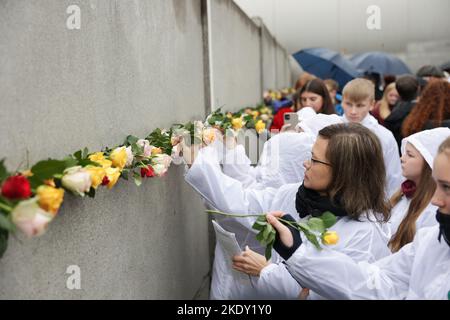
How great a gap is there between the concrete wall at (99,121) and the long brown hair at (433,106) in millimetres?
1896

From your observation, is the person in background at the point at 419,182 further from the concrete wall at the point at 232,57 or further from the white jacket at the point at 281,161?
the concrete wall at the point at 232,57

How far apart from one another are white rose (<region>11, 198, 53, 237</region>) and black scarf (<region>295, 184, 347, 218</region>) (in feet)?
4.39

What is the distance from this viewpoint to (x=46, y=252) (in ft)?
5.87

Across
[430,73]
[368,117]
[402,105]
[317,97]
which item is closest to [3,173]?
Answer: [368,117]

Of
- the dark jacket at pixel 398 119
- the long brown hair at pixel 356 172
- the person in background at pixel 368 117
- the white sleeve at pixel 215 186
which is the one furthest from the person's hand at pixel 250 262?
the dark jacket at pixel 398 119

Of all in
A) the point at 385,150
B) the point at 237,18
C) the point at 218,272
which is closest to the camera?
the point at 218,272

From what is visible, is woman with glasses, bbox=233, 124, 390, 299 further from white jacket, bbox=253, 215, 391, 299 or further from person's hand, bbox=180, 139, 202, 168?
person's hand, bbox=180, 139, 202, 168

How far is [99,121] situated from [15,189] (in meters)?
1.06

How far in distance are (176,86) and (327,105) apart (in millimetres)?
1759

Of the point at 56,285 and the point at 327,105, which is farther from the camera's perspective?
the point at 327,105

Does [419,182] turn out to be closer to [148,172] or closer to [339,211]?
[339,211]

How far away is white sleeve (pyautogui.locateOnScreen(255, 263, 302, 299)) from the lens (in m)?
2.43
